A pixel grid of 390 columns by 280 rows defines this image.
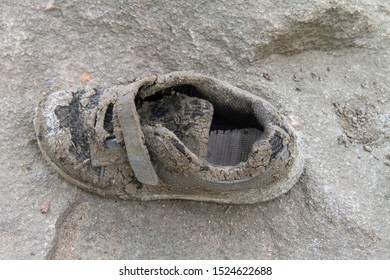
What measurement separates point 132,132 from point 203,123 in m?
0.18

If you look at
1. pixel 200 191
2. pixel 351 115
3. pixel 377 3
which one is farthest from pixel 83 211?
pixel 377 3

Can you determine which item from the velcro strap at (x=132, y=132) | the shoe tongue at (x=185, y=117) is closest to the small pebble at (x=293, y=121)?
the shoe tongue at (x=185, y=117)

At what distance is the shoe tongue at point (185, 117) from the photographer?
1226mm

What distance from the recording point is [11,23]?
1.33 meters

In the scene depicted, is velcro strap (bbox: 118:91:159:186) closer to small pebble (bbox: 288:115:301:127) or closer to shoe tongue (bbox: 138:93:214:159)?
shoe tongue (bbox: 138:93:214:159)

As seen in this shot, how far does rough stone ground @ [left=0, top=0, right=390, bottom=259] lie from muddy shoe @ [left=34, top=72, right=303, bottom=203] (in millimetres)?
63

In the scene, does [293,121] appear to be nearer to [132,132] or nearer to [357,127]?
[357,127]

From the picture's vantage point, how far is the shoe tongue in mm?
1226

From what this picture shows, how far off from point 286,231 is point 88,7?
2.50ft

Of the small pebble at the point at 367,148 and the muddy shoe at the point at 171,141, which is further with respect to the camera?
the small pebble at the point at 367,148

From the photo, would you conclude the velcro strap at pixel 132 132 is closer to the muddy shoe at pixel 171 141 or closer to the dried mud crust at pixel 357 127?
the muddy shoe at pixel 171 141

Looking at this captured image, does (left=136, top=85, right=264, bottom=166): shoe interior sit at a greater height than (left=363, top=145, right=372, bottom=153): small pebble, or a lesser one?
greater

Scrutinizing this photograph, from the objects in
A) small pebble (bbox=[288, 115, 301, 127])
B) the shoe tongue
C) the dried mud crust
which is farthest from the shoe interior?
the dried mud crust

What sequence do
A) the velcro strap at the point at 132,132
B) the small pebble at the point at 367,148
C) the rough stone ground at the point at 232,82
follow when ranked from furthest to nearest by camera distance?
the small pebble at the point at 367,148
the rough stone ground at the point at 232,82
the velcro strap at the point at 132,132
